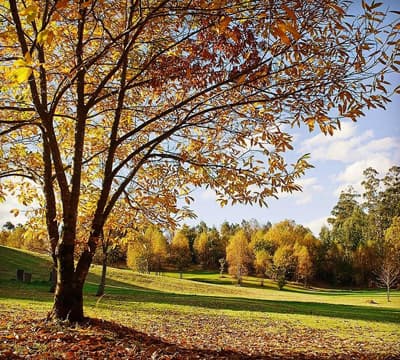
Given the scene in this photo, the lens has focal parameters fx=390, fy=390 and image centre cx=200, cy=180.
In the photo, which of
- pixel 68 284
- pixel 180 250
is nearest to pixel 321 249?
pixel 180 250

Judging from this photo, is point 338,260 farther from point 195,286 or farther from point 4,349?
point 4,349

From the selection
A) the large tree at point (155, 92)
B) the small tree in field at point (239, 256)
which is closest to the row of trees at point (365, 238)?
the small tree in field at point (239, 256)

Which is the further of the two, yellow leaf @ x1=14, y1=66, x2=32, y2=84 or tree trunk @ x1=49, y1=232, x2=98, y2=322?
tree trunk @ x1=49, y1=232, x2=98, y2=322

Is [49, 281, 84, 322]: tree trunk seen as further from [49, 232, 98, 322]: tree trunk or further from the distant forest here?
the distant forest

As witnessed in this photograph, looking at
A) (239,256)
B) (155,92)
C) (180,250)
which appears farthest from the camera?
(180,250)

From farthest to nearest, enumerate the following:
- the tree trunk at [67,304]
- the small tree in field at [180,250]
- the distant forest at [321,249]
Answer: the small tree in field at [180,250] → the distant forest at [321,249] → the tree trunk at [67,304]

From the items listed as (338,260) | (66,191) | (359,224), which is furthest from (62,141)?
(359,224)

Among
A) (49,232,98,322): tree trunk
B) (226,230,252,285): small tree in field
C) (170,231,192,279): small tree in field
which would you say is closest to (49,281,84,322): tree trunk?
(49,232,98,322): tree trunk

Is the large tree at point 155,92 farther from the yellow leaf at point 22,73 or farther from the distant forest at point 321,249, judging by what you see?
the distant forest at point 321,249

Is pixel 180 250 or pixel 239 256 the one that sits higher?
pixel 180 250

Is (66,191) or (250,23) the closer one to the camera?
(250,23)

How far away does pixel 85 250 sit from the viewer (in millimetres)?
6590

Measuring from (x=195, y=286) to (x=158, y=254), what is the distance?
24088mm

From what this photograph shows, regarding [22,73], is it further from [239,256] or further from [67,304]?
[239,256]
